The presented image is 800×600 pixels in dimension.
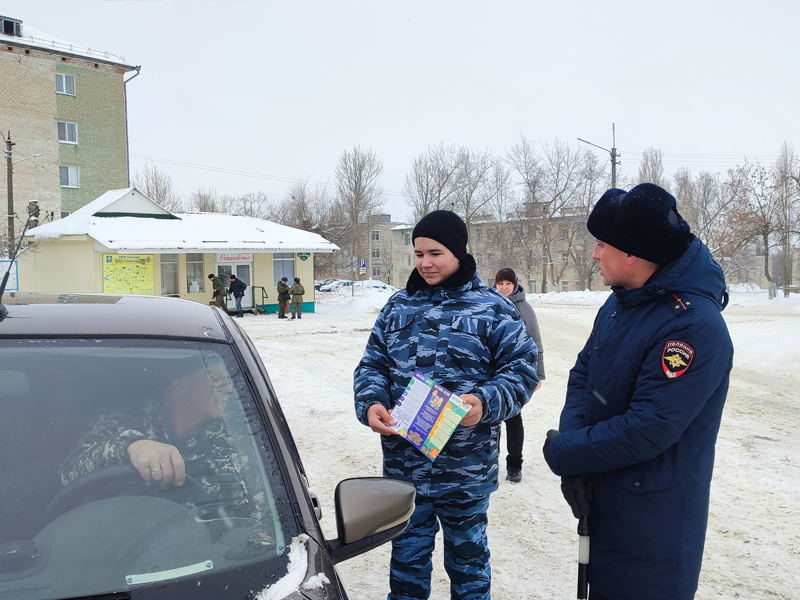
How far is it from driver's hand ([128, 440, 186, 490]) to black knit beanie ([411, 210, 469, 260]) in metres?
1.42

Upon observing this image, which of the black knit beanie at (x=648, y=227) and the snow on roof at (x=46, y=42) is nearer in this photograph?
the black knit beanie at (x=648, y=227)

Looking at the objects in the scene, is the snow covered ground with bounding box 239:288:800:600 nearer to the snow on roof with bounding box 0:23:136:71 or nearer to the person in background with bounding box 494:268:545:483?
the person in background with bounding box 494:268:545:483

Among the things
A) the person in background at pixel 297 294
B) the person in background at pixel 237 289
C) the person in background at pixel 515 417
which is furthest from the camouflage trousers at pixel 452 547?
the person in background at pixel 237 289

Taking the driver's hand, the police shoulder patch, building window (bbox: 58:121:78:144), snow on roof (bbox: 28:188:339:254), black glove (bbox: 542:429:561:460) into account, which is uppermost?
building window (bbox: 58:121:78:144)

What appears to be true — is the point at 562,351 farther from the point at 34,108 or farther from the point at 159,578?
the point at 34,108

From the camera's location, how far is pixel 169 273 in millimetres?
22859

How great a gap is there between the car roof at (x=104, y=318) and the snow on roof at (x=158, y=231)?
66.0 ft

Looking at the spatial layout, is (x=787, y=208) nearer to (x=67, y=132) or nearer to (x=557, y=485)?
(x=557, y=485)

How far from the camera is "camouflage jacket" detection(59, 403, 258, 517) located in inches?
63.0

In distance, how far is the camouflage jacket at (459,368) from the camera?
2617 mm

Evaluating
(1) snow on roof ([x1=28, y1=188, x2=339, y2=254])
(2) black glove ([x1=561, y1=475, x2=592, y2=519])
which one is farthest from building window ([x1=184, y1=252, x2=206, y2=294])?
(2) black glove ([x1=561, y1=475, x2=592, y2=519])

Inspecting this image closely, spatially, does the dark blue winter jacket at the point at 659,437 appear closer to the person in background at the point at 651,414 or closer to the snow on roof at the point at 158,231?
the person in background at the point at 651,414

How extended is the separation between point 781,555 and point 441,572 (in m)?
2.13

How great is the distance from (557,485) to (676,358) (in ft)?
11.3
